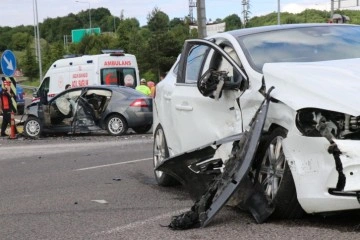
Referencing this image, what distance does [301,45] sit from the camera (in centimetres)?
588

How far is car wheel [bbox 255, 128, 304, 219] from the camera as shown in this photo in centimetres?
477

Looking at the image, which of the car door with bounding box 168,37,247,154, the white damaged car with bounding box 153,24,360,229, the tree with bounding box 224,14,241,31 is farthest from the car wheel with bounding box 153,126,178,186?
the tree with bounding box 224,14,241,31

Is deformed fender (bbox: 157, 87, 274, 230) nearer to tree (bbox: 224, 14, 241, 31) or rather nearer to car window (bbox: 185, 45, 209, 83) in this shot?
car window (bbox: 185, 45, 209, 83)

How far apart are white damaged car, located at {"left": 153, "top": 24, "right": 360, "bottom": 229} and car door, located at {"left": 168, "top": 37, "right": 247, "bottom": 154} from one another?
0.03 feet

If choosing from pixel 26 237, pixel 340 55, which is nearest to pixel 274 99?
pixel 340 55

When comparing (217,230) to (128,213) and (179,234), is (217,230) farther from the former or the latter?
(128,213)

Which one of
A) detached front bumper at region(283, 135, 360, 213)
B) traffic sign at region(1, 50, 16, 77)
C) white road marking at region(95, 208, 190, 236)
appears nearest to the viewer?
detached front bumper at region(283, 135, 360, 213)

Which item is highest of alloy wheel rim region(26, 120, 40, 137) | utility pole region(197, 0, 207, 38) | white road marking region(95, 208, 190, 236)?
utility pole region(197, 0, 207, 38)

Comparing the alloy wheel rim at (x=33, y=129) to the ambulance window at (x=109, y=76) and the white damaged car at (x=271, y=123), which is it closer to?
the ambulance window at (x=109, y=76)

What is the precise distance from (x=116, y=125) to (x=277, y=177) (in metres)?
11.8

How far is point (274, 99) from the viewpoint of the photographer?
16.0ft

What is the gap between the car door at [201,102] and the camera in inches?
218

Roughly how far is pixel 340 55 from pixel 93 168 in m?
5.27

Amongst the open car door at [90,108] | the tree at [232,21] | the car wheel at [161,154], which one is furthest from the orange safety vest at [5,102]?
the tree at [232,21]
